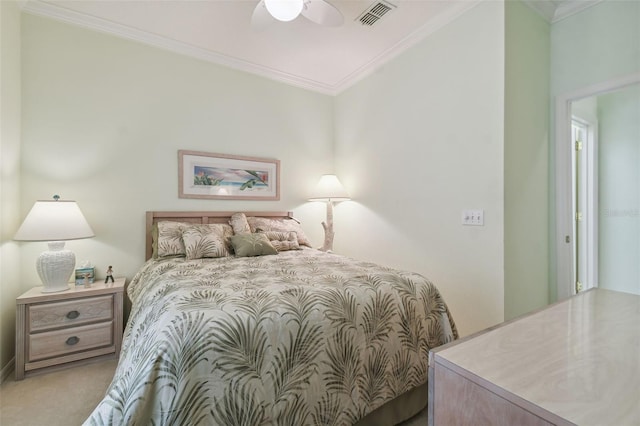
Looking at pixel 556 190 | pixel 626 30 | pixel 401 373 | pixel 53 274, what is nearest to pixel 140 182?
pixel 53 274

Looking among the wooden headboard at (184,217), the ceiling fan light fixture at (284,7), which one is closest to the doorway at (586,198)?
the ceiling fan light fixture at (284,7)

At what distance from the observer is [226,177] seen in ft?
10.3

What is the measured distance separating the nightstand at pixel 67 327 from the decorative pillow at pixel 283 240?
130 cm

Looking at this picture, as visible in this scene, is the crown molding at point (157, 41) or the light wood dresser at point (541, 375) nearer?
the light wood dresser at point (541, 375)

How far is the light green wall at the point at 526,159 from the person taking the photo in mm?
2098

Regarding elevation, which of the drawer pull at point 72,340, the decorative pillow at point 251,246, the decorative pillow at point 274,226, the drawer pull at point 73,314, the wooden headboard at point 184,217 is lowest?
the drawer pull at point 72,340

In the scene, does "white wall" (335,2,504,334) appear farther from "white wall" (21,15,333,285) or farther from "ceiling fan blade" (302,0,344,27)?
"white wall" (21,15,333,285)

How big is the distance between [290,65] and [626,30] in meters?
2.85

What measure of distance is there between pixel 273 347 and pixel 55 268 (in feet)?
6.65

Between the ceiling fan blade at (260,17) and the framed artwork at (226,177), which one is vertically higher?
the ceiling fan blade at (260,17)

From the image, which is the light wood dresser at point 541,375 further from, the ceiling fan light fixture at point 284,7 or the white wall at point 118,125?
the white wall at point 118,125

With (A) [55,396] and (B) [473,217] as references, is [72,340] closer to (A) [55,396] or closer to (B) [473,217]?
(A) [55,396]

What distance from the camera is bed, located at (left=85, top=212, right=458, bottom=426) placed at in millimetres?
986

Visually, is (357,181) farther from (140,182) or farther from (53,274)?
(53,274)
